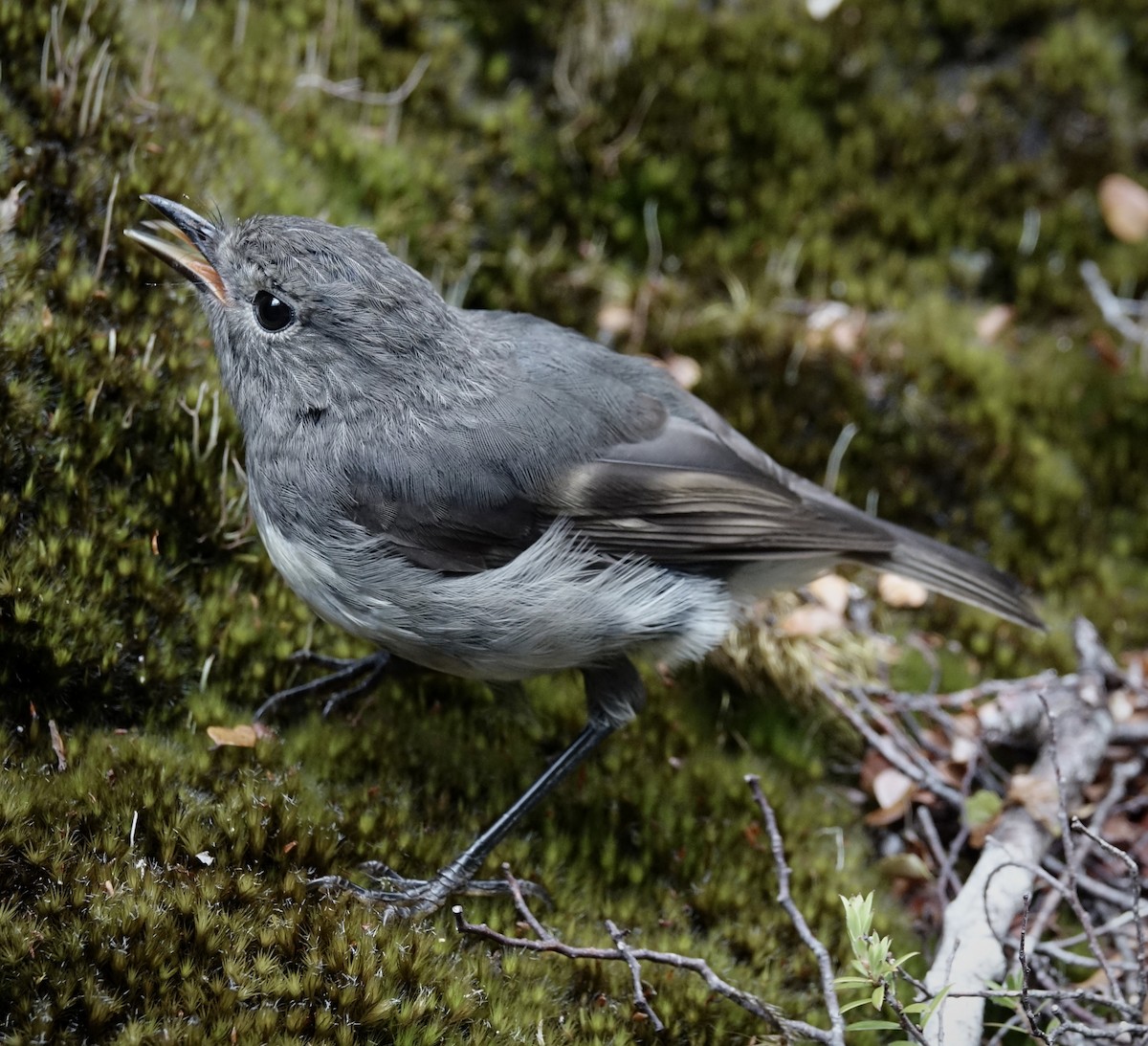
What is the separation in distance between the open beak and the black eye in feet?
0.52

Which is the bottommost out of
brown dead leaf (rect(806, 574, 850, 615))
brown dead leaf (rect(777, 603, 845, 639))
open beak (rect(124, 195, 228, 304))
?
brown dead leaf (rect(777, 603, 845, 639))

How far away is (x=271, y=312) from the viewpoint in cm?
404

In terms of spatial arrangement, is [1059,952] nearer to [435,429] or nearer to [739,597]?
[739,597]

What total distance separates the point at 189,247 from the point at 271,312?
0.53 meters

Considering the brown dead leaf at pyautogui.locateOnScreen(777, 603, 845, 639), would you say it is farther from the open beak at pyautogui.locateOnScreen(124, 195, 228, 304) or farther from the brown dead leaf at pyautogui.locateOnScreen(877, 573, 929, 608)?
the open beak at pyautogui.locateOnScreen(124, 195, 228, 304)

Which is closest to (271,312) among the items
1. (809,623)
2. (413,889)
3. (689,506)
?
(689,506)

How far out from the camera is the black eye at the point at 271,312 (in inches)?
158

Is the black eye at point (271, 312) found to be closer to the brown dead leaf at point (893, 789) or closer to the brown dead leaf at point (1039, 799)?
the brown dead leaf at point (893, 789)

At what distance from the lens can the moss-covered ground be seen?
11.4 feet

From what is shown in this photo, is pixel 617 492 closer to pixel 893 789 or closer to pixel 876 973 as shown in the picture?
pixel 893 789

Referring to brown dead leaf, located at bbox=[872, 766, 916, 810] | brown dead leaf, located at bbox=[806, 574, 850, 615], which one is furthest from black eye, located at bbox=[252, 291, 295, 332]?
brown dead leaf, located at bbox=[872, 766, 916, 810]

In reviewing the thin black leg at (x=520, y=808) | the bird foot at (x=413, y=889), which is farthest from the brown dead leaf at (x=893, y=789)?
the bird foot at (x=413, y=889)

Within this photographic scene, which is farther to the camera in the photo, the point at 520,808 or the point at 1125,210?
the point at 1125,210

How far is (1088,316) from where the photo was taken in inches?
240
